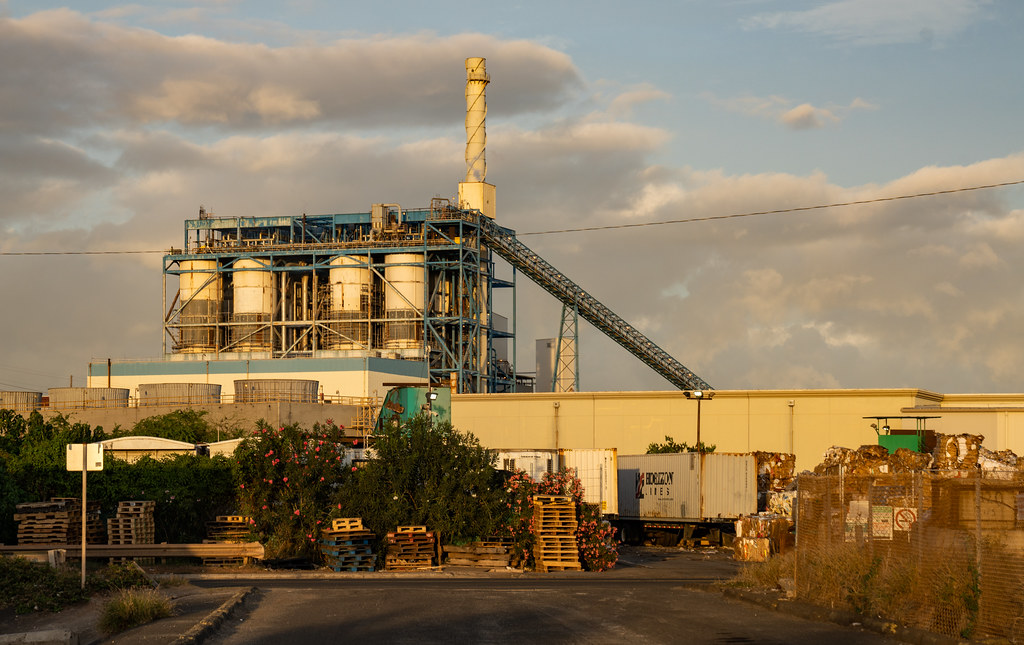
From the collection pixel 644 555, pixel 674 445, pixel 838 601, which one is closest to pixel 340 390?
pixel 674 445

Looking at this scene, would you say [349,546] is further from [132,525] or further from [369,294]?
[369,294]

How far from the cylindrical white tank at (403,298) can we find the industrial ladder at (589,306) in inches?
229

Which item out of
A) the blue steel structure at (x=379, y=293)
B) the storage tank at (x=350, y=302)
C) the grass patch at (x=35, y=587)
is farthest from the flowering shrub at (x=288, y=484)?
the storage tank at (x=350, y=302)

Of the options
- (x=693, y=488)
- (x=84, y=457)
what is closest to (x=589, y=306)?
(x=693, y=488)

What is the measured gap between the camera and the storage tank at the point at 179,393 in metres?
64.4

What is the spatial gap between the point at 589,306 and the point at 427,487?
46911mm

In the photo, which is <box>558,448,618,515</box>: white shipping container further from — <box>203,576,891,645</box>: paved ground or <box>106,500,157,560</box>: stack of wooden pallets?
<box>203,576,891,645</box>: paved ground

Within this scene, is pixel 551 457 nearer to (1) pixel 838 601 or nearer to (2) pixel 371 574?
(2) pixel 371 574

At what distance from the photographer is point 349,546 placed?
31.0 meters

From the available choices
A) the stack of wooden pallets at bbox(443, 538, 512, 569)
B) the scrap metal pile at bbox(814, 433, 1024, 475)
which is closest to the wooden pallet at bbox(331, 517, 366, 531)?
the stack of wooden pallets at bbox(443, 538, 512, 569)

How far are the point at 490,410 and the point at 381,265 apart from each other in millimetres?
23055

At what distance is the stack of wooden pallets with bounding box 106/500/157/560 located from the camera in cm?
→ 3219

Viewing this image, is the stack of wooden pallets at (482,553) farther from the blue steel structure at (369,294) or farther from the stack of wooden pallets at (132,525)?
the blue steel structure at (369,294)

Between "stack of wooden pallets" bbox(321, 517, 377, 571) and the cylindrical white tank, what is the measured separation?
50.3 metres
